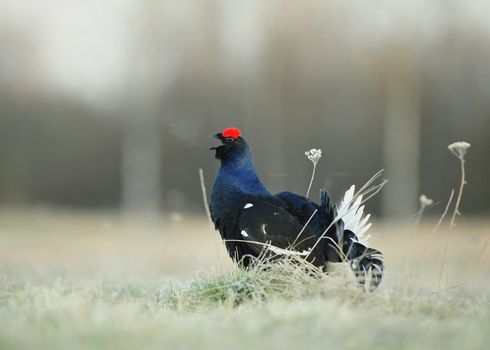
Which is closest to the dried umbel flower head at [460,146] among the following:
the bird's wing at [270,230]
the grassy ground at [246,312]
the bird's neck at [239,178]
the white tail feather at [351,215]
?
the grassy ground at [246,312]

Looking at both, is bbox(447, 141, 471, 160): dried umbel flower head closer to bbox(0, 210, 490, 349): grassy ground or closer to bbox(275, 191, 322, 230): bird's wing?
bbox(0, 210, 490, 349): grassy ground

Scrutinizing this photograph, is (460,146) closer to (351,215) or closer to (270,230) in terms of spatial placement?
(351,215)

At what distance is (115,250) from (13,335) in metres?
6.42

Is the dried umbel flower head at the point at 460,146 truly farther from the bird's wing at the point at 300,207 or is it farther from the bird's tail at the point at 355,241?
the bird's wing at the point at 300,207

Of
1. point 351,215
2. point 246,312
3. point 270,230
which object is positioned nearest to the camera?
point 246,312

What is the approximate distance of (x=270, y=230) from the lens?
4156 millimetres

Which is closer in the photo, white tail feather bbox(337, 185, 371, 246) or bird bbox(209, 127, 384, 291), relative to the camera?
bird bbox(209, 127, 384, 291)

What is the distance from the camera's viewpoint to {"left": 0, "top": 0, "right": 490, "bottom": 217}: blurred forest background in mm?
14773

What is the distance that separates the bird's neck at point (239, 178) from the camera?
4.42m

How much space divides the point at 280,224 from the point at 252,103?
1246 cm

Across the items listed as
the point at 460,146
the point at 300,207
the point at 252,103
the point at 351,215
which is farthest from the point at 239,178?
the point at 252,103

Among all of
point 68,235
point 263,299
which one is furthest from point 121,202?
point 263,299

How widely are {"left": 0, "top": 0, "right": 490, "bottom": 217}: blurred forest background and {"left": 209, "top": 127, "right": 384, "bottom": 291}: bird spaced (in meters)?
9.51

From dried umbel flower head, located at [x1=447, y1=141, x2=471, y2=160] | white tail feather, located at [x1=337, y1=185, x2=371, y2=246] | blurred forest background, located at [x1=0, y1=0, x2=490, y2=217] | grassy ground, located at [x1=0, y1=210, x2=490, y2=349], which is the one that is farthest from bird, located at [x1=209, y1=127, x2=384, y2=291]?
blurred forest background, located at [x1=0, y1=0, x2=490, y2=217]
